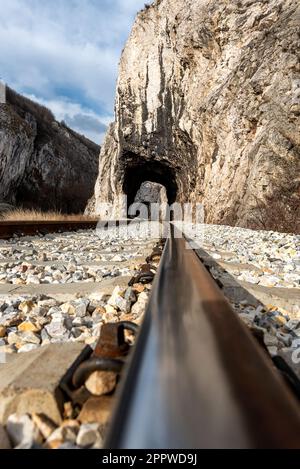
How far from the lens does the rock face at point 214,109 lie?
10.9 m

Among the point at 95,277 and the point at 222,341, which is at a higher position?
the point at 222,341

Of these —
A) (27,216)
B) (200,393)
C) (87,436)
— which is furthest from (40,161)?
(200,393)

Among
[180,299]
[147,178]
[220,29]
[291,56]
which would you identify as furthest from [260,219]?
[147,178]

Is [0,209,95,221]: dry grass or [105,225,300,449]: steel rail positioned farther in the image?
[0,209,95,221]: dry grass

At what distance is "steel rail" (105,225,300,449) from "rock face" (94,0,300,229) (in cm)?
896

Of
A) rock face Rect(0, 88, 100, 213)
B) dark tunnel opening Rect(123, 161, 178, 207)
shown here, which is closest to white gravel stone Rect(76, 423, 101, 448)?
dark tunnel opening Rect(123, 161, 178, 207)

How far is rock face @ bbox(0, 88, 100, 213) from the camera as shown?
90.0ft

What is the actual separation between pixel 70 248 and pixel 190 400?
4.98 m

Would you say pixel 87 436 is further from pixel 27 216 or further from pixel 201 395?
pixel 27 216

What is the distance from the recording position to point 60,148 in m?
36.3

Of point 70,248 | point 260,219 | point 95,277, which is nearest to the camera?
point 95,277

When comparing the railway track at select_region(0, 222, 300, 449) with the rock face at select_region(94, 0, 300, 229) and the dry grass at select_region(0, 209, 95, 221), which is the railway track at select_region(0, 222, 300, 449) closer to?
the rock face at select_region(94, 0, 300, 229)
